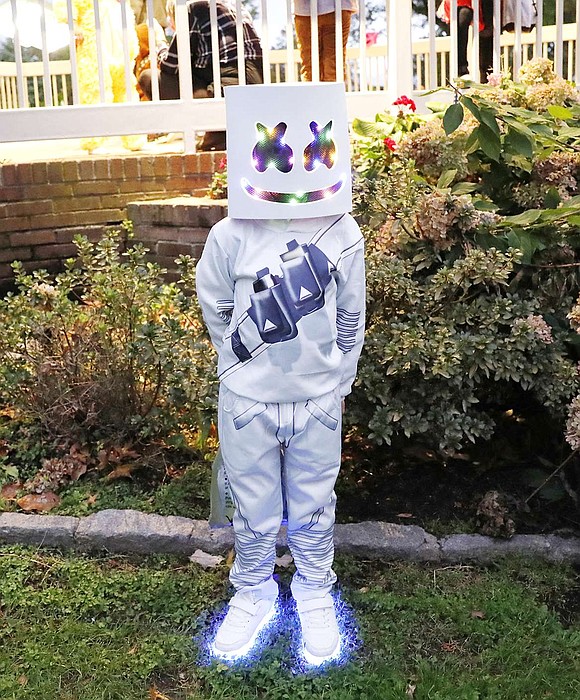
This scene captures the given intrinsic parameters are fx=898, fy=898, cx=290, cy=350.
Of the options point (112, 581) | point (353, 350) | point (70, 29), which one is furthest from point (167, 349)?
point (70, 29)

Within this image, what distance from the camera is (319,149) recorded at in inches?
93.8

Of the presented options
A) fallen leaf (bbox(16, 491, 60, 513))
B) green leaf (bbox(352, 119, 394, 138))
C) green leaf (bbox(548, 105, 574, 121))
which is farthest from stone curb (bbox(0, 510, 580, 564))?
green leaf (bbox(352, 119, 394, 138))

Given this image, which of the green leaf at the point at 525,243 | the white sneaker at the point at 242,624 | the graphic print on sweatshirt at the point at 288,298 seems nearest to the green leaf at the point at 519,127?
the green leaf at the point at 525,243

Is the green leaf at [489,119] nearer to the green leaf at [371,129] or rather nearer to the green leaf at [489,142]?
the green leaf at [489,142]

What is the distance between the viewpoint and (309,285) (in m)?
2.43

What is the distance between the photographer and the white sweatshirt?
2.43m

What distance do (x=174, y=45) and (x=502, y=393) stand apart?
4.19m

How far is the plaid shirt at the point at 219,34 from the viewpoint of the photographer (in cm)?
621

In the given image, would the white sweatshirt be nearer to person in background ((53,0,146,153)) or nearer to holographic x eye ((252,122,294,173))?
holographic x eye ((252,122,294,173))

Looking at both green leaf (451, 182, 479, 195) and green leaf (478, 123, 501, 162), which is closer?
green leaf (478, 123, 501, 162)

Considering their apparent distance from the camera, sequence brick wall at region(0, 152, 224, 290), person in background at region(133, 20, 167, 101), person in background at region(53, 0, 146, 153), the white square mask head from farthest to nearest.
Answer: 1. person in background at region(133, 20, 167, 101)
2. person in background at region(53, 0, 146, 153)
3. brick wall at region(0, 152, 224, 290)
4. the white square mask head

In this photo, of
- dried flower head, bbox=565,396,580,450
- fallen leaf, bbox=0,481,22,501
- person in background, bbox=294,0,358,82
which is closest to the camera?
dried flower head, bbox=565,396,580,450

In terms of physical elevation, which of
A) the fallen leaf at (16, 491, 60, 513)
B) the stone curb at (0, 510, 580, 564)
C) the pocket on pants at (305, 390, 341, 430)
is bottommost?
the stone curb at (0, 510, 580, 564)

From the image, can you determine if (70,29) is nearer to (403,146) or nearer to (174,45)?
(174,45)
